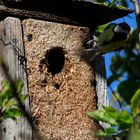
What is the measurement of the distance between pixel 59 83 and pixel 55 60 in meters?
0.17

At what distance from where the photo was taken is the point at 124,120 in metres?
0.86

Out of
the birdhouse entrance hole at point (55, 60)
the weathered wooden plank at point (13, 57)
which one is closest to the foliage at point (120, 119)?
the weathered wooden plank at point (13, 57)

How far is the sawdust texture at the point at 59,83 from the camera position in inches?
109

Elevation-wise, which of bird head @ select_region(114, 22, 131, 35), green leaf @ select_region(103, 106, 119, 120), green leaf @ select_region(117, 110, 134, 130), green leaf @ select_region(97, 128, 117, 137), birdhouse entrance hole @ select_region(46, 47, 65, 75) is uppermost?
birdhouse entrance hole @ select_region(46, 47, 65, 75)

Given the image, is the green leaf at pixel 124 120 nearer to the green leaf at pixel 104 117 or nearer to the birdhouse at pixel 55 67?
the green leaf at pixel 104 117

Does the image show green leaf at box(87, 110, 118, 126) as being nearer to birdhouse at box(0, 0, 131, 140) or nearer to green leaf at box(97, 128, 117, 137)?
green leaf at box(97, 128, 117, 137)

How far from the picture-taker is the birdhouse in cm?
273

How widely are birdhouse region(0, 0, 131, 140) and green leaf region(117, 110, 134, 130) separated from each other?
1792 mm

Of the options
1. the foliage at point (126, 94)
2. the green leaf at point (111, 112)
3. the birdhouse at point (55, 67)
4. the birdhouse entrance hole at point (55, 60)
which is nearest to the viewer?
the foliage at point (126, 94)

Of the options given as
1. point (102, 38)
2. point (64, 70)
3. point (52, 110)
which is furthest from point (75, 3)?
point (102, 38)

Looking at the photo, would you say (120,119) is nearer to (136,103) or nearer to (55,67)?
(136,103)

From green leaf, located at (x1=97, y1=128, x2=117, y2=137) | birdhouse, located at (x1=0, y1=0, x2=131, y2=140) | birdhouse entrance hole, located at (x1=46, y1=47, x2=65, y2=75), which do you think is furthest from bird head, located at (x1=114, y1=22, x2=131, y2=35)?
birdhouse entrance hole, located at (x1=46, y1=47, x2=65, y2=75)

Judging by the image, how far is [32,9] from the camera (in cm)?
289

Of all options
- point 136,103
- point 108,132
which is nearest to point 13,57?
point 108,132
